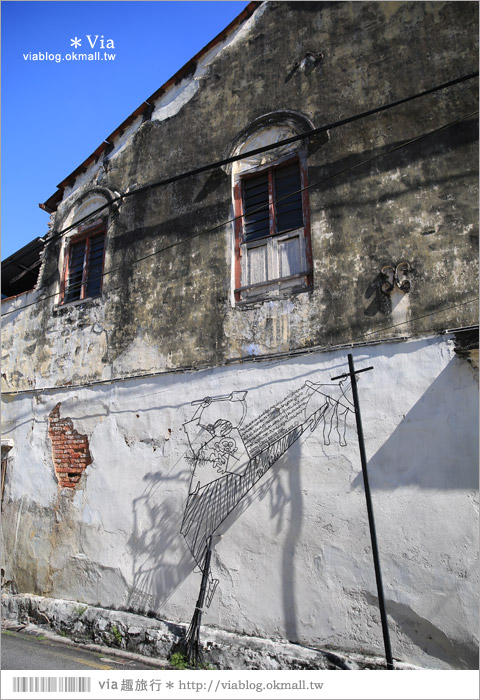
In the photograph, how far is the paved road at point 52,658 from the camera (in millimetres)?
5621

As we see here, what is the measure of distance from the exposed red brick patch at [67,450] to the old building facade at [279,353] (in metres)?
0.04

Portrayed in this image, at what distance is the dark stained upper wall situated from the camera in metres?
5.72

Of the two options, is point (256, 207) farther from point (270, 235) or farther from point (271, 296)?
point (271, 296)

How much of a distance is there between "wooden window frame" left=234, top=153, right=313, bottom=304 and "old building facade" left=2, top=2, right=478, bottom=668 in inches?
1.2

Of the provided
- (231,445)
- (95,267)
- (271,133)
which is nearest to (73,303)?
(95,267)

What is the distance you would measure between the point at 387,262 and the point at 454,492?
2681 millimetres

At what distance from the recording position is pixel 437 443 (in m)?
5.08

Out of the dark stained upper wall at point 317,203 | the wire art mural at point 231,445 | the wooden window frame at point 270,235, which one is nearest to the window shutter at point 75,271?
the dark stained upper wall at point 317,203

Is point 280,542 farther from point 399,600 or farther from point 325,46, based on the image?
point 325,46

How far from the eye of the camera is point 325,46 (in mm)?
6918

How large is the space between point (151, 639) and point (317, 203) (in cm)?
594

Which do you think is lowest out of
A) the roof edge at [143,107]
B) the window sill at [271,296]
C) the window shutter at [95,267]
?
the window sill at [271,296]

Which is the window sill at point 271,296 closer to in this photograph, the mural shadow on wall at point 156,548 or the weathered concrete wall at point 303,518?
the weathered concrete wall at point 303,518

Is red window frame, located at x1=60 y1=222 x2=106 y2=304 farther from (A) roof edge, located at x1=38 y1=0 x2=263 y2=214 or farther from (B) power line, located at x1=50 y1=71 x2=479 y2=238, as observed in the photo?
(A) roof edge, located at x1=38 y1=0 x2=263 y2=214
